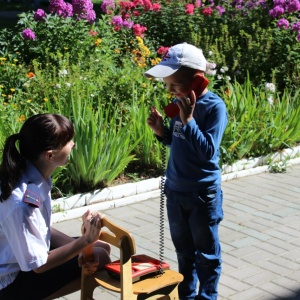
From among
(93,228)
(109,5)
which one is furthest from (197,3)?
(93,228)

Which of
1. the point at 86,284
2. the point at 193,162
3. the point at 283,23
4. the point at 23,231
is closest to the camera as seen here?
the point at 23,231

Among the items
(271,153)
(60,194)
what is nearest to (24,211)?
(60,194)

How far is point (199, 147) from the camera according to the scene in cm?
369

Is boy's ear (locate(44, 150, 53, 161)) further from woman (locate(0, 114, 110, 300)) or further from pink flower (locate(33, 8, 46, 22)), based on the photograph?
pink flower (locate(33, 8, 46, 22))

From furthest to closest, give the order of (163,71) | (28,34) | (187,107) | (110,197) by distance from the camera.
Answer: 1. (28,34)
2. (110,197)
3. (163,71)
4. (187,107)

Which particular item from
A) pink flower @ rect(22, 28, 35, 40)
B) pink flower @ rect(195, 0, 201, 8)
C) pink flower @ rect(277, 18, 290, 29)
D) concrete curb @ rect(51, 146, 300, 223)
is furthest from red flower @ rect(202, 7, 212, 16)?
concrete curb @ rect(51, 146, 300, 223)

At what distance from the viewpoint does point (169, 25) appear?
10.6 meters

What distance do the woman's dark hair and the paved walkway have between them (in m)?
1.47

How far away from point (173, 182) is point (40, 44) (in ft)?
17.6

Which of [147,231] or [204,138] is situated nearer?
[204,138]

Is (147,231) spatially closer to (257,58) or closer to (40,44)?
(40,44)

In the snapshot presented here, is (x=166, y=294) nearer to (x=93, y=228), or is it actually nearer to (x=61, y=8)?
(x=93, y=228)

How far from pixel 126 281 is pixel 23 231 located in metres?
0.54

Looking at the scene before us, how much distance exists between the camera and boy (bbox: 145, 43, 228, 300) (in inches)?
147
